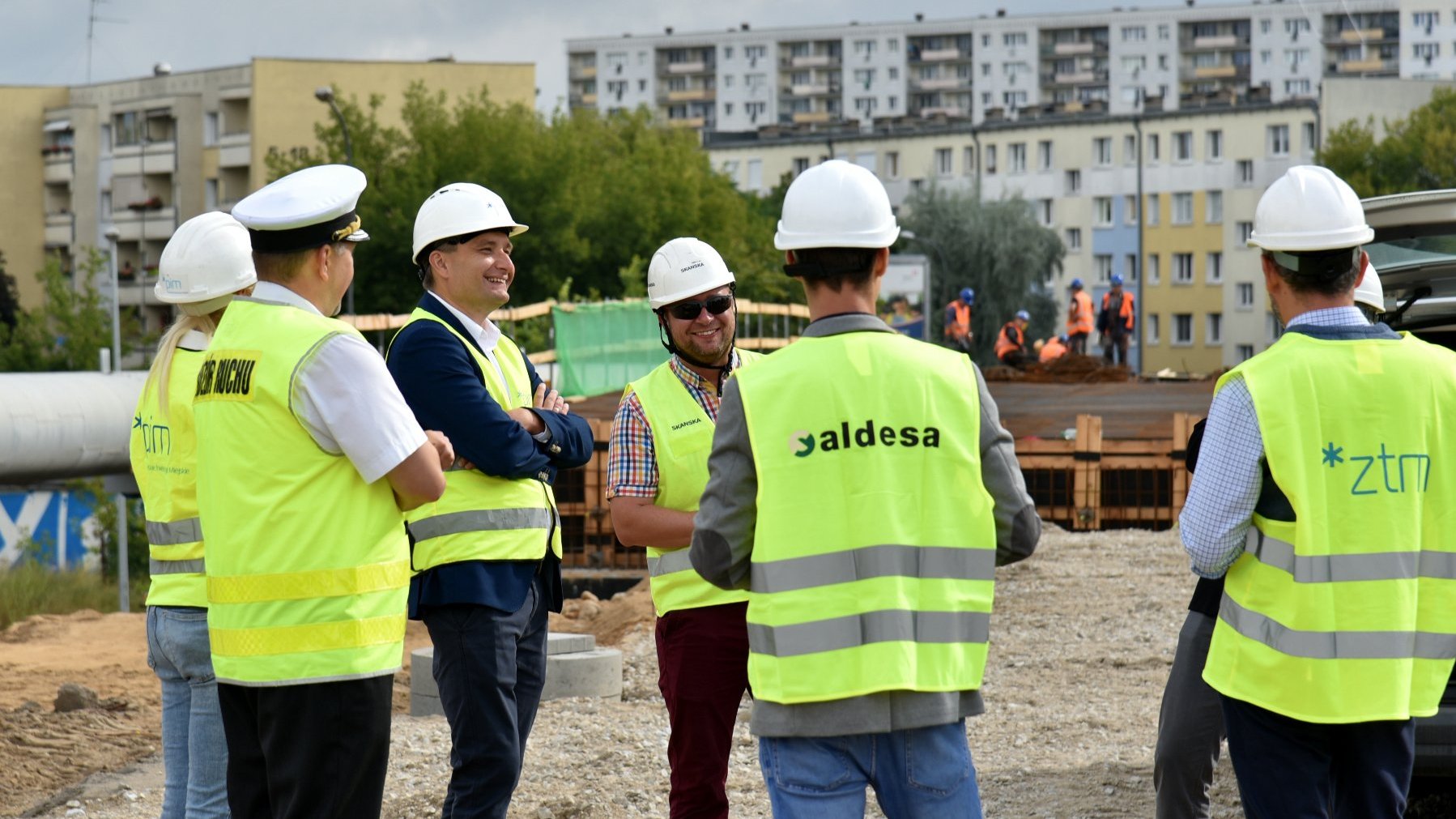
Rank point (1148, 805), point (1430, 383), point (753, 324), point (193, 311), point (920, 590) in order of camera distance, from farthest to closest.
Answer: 1. point (753, 324)
2. point (1148, 805)
3. point (193, 311)
4. point (1430, 383)
5. point (920, 590)

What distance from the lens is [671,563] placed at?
505 centimetres

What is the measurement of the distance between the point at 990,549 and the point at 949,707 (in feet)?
1.07

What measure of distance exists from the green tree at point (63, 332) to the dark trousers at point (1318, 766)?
4910 centimetres

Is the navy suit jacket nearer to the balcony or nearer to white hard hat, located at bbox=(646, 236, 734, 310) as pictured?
white hard hat, located at bbox=(646, 236, 734, 310)

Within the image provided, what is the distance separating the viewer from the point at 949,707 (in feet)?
11.8

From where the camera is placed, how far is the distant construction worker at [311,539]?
4070 mm

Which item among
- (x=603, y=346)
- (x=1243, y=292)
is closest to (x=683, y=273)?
(x=603, y=346)

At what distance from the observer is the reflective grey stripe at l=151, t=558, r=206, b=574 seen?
5102 mm

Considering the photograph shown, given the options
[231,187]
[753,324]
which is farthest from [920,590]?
[231,187]

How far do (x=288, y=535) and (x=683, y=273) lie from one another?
164 centimetres

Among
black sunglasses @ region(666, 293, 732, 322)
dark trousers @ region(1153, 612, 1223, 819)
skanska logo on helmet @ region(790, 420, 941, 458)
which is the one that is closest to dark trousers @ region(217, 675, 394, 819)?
skanska logo on helmet @ region(790, 420, 941, 458)

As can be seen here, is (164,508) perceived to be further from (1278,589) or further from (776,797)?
(1278,589)

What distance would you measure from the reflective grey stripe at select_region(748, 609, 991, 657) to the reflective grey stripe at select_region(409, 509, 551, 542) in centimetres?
149

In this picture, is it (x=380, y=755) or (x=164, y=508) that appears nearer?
(x=380, y=755)
